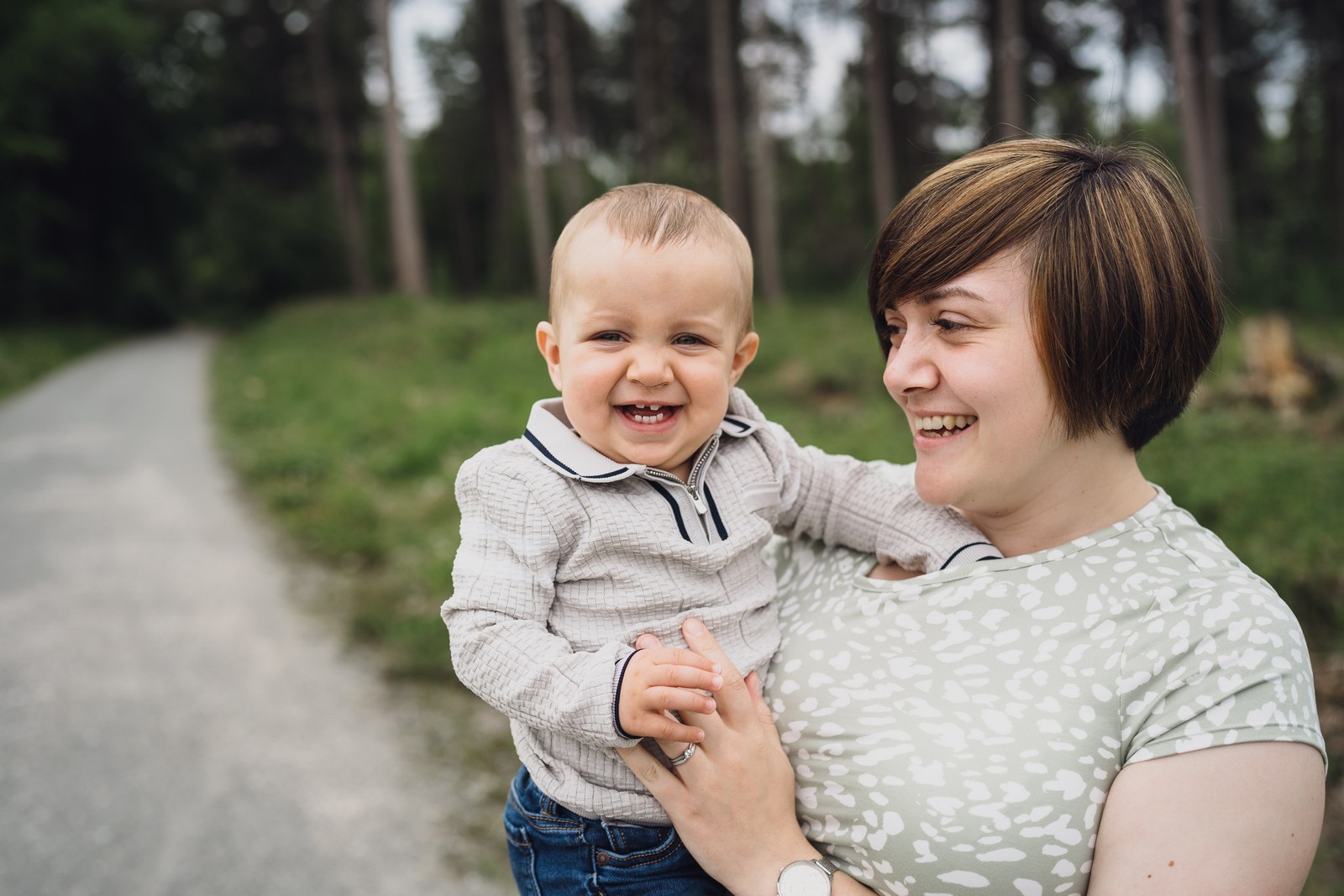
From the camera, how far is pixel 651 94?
69.3 ft

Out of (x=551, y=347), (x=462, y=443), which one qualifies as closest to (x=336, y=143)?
(x=462, y=443)

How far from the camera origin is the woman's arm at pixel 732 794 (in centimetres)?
157

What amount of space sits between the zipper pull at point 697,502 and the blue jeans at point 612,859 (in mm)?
554

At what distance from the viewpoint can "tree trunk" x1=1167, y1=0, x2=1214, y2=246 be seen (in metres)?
13.1

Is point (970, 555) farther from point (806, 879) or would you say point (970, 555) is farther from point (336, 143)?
point (336, 143)

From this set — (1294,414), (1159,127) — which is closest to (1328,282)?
(1294,414)

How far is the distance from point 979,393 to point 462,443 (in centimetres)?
676

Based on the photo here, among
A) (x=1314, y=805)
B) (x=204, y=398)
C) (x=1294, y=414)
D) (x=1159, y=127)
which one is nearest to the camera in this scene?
(x=1314, y=805)

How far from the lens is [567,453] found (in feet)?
5.62

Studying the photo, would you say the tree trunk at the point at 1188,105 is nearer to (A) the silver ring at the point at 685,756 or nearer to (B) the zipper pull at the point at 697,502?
(B) the zipper pull at the point at 697,502

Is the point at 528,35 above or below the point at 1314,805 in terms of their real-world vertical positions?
above

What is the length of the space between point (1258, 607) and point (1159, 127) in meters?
31.4

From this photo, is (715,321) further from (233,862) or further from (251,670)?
(251,670)

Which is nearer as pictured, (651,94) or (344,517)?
(344,517)
